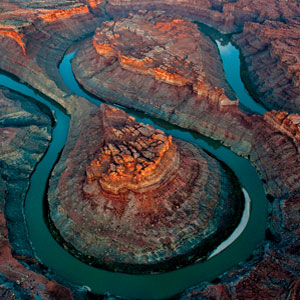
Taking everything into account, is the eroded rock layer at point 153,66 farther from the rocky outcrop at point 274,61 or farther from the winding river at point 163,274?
the winding river at point 163,274

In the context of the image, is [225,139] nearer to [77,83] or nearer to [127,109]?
[127,109]

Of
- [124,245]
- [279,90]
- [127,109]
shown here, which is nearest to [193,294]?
[124,245]

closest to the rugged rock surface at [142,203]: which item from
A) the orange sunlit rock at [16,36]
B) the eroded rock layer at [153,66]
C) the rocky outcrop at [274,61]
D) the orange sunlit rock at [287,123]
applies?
the orange sunlit rock at [287,123]

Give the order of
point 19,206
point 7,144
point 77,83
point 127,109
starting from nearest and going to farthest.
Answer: point 19,206 → point 7,144 → point 127,109 → point 77,83

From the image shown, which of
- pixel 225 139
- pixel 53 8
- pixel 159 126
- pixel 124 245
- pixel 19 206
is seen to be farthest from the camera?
pixel 53 8

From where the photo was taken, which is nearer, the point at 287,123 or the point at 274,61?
the point at 287,123

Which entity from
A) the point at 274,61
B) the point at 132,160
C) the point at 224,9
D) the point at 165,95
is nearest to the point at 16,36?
the point at 165,95

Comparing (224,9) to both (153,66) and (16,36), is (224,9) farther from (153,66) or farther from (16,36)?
(16,36)
